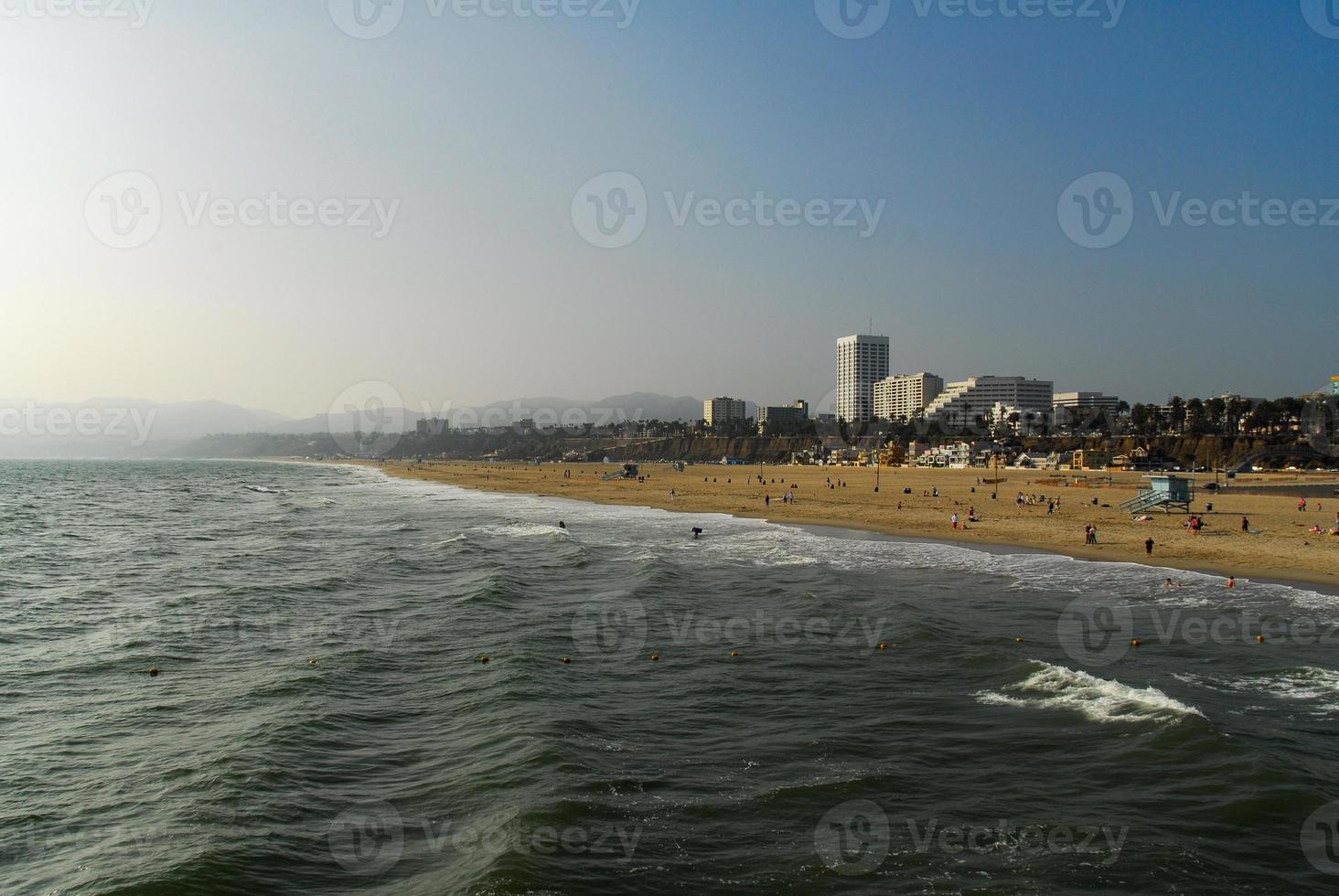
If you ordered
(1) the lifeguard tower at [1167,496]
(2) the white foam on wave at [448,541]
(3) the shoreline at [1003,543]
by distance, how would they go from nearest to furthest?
(3) the shoreline at [1003,543] → (2) the white foam on wave at [448,541] → (1) the lifeguard tower at [1167,496]

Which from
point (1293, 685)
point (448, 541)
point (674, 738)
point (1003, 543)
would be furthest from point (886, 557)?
point (674, 738)

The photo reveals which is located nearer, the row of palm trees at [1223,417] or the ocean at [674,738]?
the ocean at [674,738]

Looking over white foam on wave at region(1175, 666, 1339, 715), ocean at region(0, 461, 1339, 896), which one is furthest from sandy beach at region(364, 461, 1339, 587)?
white foam on wave at region(1175, 666, 1339, 715)

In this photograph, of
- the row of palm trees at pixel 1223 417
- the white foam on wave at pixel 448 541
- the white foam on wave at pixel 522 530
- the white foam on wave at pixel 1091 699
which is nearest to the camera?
the white foam on wave at pixel 1091 699

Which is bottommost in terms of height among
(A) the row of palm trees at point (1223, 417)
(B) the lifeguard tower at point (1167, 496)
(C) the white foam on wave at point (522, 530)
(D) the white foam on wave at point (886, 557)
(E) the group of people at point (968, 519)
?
(C) the white foam on wave at point (522, 530)

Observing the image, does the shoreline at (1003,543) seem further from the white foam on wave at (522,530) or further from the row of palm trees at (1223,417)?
the row of palm trees at (1223,417)

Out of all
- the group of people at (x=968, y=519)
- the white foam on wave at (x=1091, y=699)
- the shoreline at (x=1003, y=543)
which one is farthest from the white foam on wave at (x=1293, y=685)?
the group of people at (x=968, y=519)

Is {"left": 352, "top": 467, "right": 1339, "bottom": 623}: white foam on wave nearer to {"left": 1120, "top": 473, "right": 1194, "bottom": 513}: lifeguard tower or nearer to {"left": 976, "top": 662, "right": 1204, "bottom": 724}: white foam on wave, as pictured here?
{"left": 976, "top": 662, "right": 1204, "bottom": 724}: white foam on wave
